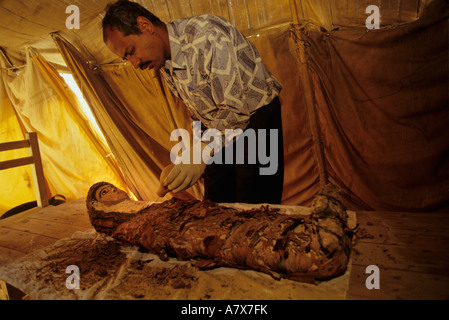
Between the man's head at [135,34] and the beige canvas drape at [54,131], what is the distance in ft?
7.74

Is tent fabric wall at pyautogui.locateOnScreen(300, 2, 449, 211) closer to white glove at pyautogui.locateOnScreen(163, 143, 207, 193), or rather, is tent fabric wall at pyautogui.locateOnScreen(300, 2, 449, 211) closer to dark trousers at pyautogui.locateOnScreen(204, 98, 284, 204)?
dark trousers at pyautogui.locateOnScreen(204, 98, 284, 204)

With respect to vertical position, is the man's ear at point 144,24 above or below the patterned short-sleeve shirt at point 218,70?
above

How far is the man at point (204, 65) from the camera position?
1562 mm

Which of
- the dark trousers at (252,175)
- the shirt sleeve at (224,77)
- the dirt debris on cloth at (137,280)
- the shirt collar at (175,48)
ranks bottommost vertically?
the dirt debris on cloth at (137,280)

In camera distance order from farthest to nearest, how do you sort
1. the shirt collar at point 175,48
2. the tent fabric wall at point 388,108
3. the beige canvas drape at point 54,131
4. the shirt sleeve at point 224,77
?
the beige canvas drape at point 54,131 → the tent fabric wall at point 388,108 → the shirt collar at point 175,48 → the shirt sleeve at point 224,77

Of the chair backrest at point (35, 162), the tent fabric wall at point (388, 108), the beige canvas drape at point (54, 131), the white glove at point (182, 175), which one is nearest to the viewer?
the white glove at point (182, 175)

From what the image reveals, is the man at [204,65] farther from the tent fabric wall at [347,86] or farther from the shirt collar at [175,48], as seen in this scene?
the tent fabric wall at [347,86]

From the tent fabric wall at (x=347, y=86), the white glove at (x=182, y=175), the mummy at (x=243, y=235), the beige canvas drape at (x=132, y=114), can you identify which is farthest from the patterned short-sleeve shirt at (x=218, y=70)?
the beige canvas drape at (x=132, y=114)

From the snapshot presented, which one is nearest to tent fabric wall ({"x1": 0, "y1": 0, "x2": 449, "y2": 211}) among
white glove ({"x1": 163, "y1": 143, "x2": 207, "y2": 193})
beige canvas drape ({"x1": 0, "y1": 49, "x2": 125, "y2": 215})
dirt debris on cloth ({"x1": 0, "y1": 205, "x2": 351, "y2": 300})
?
beige canvas drape ({"x1": 0, "y1": 49, "x2": 125, "y2": 215})

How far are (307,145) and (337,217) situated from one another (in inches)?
65.0

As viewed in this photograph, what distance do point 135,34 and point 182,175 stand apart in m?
0.93

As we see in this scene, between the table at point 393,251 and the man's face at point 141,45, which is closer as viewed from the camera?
the table at point 393,251

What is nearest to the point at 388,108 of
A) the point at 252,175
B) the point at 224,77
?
the point at 252,175
